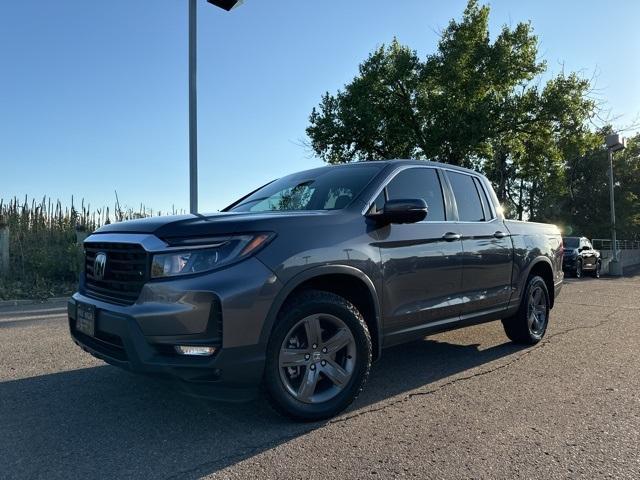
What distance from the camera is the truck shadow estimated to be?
2832 millimetres

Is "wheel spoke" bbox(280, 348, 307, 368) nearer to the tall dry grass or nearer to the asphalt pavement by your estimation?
the asphalt pavement

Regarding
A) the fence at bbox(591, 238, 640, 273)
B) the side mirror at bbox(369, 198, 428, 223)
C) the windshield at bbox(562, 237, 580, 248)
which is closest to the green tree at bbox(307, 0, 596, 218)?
the windshield at bbox(562, 237, 580, 248)

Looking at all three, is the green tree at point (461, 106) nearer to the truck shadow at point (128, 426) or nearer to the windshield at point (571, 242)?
the windshield at point (571, 242)

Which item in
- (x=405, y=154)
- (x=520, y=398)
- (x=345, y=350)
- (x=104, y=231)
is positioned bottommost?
(x=520, y=398)

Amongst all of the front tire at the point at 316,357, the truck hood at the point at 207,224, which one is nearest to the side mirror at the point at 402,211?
the truck hood at the point at 207,224

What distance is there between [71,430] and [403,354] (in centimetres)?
327

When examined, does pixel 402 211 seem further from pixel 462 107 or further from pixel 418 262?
pixel 462 107

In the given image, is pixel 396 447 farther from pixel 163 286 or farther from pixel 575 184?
pixel 575 184

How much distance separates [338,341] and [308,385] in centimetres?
35

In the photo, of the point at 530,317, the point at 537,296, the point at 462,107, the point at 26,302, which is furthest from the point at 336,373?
the point at 462,107

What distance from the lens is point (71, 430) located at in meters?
3.32

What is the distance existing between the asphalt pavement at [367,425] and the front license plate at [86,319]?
607mm

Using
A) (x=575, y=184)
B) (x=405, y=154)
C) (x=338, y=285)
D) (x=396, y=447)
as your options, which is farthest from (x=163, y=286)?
(x=575, y=184)

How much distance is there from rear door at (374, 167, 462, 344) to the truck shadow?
621mm
